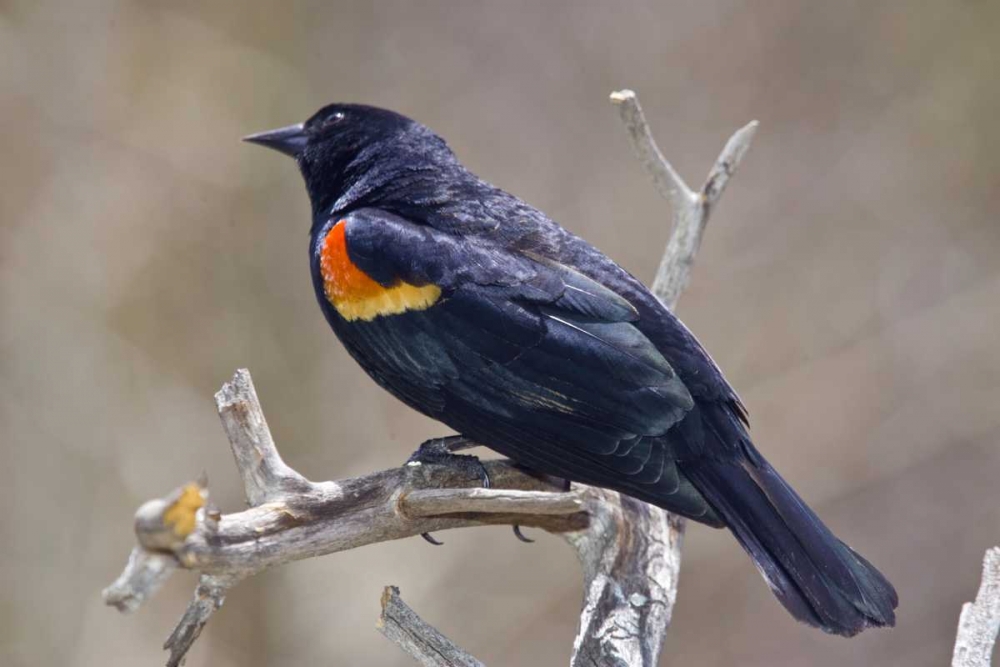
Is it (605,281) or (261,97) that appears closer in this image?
(605,281)

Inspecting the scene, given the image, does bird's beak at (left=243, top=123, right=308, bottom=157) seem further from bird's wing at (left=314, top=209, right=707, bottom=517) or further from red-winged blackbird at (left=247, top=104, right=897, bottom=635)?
bird's wing at (left=314, top=209, right=707, bottom=517)

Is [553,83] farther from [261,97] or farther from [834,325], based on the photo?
[834,325]

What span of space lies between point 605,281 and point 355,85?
10.5ft

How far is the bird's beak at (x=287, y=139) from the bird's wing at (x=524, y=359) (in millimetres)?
709

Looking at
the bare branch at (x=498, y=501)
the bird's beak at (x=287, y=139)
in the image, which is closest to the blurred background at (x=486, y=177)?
the bird's beak at (x=287, y=139)

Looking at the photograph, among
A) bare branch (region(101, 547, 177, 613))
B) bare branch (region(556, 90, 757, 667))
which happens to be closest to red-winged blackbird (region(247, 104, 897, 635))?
bare branch (region(556, 90, 757, 667))

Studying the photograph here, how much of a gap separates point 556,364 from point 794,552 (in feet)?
2.15

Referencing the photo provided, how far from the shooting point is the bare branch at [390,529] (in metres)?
1.98

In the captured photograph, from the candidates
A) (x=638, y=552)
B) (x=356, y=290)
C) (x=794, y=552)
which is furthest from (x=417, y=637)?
(x=356, y=290)

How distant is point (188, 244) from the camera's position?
5.25m

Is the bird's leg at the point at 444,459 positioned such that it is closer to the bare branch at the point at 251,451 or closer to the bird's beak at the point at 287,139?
the bare branch at the point at 251,451

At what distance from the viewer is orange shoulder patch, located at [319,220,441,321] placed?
9.05 ft

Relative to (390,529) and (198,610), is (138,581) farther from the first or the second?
(390,529)

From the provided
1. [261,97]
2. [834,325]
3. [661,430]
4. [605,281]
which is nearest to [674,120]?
[834,325]
